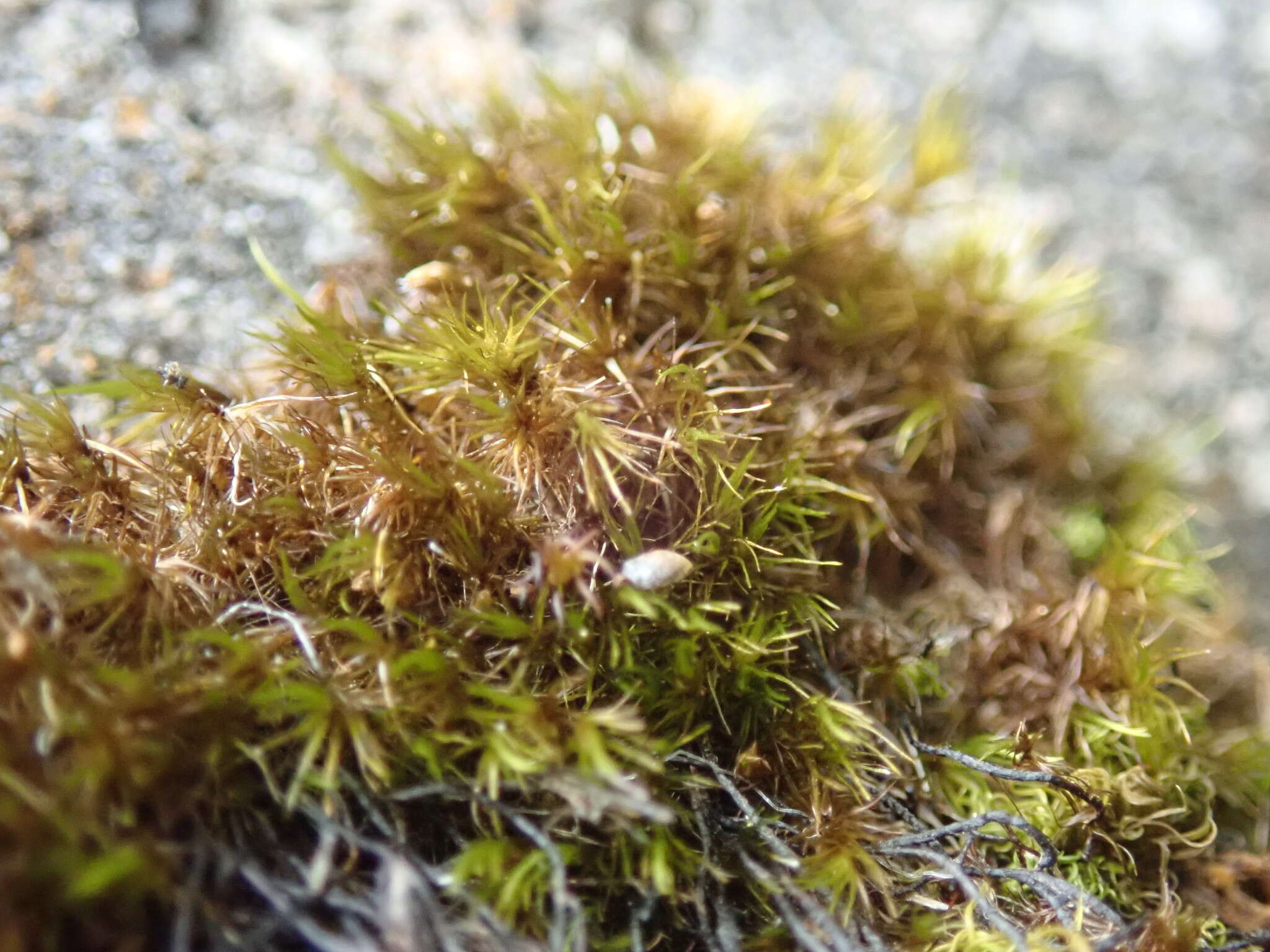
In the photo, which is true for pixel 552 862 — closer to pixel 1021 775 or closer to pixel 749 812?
pixel 749 812

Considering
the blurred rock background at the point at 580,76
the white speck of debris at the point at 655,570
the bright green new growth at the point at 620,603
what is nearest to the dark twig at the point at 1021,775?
the bright green new growth at the point at 620,603

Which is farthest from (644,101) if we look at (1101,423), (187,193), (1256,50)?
(1256,50)

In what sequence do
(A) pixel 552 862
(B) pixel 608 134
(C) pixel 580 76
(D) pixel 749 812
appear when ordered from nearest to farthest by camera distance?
(A) pixel 552 862 < (D) pixel 749 812 < (B) pixel 608 134 < (C) pixel 580 76

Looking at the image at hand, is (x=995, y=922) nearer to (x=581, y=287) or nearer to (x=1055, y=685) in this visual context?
(x=1055, y=685)

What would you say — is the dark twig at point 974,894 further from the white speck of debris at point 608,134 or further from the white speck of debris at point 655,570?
the white speck of debris at point 608,134

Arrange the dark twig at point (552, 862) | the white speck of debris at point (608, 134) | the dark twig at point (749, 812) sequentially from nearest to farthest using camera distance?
1. the dark twig at point (552, 862)
2. the dark twig at point (749, 812)
3. the white speck of debris at point (608, 134)

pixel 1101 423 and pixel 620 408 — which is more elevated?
pixel 620 408

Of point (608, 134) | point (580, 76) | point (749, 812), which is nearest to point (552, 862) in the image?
point (749, 812)
